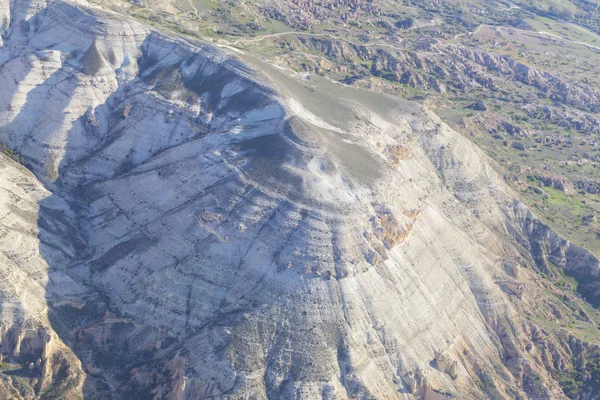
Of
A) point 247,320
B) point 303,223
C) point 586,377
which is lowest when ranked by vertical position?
point 586,377

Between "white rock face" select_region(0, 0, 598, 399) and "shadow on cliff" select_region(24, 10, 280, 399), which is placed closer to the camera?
"shadow on cliff" select_region(24, 10, 280, 399)

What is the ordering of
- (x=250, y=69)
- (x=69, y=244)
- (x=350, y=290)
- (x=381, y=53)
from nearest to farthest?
(x=350, y=290), (x=69, y=244), (x=250, y=69), (x=381, y=53)

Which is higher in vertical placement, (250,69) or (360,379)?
(250,69)

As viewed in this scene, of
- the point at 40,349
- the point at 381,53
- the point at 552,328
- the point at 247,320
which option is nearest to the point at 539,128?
the point at 381,53

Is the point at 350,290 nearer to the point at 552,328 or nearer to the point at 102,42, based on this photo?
the point at 552,328

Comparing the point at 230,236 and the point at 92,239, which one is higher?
the point at 230,236

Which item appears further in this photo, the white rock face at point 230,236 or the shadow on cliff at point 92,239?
the white rock face at point 230,236

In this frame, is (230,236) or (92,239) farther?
(92,239)

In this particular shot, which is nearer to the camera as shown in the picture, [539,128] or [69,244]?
[69,244]
